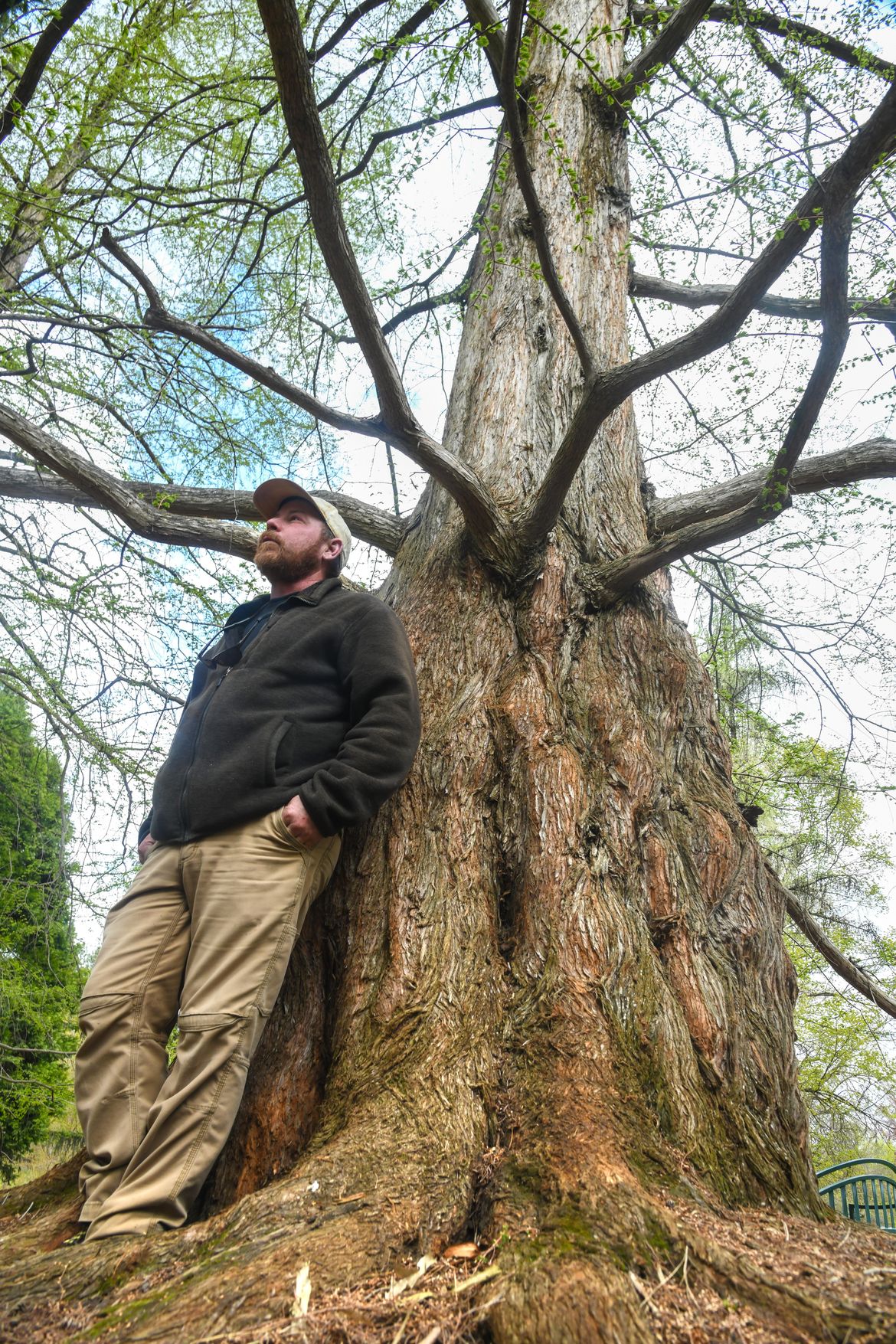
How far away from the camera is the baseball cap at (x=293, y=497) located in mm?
3070

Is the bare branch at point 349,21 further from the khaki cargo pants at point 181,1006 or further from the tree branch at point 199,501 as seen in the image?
the khaki cargo pants at point 181,1006

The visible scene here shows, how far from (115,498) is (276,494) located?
0.87 meters

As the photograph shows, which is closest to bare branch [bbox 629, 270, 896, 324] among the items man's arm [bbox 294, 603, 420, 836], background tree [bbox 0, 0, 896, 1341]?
background tree [bbox 0, 0, 896, 1341]

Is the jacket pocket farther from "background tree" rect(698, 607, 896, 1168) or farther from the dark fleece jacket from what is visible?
"background tree" rect(698, 607, 896, 1168)

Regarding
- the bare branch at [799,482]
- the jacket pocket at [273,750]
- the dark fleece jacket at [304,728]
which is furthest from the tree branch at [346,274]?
the jacket pocket at [273,750]

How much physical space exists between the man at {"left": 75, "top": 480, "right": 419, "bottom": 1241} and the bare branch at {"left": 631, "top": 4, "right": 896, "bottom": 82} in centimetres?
323

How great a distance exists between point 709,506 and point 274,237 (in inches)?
146

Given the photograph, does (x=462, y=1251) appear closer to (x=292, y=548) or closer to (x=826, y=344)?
(x=292, y=548)

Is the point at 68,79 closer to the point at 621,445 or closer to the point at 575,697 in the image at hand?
the point at 621,445

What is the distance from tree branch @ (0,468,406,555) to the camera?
12.6ft

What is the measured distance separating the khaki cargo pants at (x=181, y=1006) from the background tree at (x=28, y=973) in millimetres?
4271

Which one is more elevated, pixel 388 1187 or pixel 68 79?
pixel 68 79

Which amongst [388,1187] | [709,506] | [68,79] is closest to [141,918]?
[388,1187]

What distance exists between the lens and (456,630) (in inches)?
121
